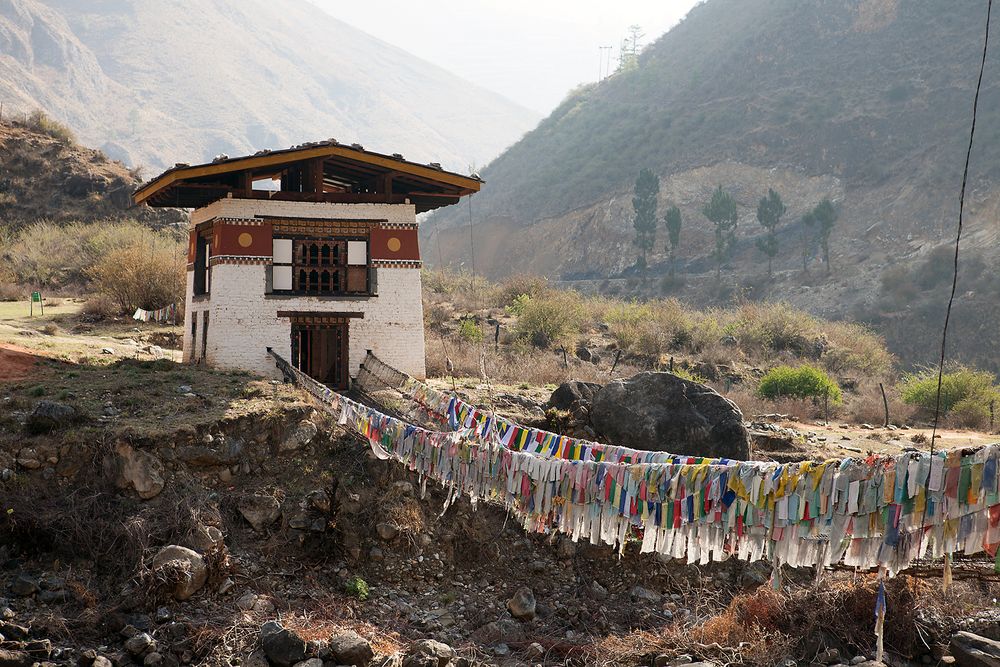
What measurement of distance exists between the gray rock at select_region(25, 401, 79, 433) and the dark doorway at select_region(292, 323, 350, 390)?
21.8 feet

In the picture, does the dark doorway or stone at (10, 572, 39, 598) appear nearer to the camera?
stone at (10, 572, 39, 598)

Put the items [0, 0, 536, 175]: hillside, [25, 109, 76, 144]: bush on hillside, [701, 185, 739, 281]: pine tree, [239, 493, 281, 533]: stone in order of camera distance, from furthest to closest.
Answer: [0, 0, 536, 175]: hillside → [701, 185, 739, 281]: pine tree → [25, 109, 76, 144]: bush on hillside → [239, 493, 281, 533]: stone

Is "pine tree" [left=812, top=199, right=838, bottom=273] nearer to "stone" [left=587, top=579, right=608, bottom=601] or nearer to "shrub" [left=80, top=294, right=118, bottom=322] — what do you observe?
"shrub" [left=80, top=294, right=118, bottom=322]

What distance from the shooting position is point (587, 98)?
11450 centimetres

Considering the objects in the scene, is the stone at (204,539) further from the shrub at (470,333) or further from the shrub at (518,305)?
the shrub at (518,305)

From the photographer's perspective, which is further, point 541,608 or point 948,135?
point 948,135

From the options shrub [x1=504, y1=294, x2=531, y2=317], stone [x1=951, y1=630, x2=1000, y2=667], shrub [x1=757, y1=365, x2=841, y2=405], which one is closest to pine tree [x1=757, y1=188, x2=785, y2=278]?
shrub [x1=504, y1=294, x2=531, y2=317]

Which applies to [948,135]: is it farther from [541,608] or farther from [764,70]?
[541,608]

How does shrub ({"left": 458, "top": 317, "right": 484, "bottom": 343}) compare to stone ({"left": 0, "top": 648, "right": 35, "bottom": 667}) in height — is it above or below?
above

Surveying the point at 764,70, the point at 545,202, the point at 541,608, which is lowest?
the point at 541,608

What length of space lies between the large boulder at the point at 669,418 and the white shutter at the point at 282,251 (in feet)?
26.2

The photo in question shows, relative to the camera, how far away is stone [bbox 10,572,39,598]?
1141cm

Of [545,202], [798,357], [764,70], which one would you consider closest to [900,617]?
[798,357]

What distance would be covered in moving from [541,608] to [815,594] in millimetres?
3983
